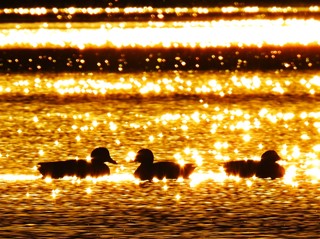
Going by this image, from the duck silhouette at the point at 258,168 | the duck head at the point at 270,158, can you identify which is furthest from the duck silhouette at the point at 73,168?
the duck head at the point at 270,158

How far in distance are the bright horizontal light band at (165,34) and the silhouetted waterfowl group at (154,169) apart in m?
42.2

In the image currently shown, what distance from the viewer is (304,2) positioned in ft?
412

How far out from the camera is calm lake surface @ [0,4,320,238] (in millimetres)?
15617

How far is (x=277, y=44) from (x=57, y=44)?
365 inches

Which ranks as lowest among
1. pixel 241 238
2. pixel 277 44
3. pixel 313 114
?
pixel 241 238

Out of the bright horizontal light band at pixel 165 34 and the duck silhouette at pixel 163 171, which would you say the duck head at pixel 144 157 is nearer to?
the duck silhouette at pixel 163 171

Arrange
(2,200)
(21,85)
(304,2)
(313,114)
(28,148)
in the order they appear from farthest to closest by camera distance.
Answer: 1. (304,2)
2. (21,85)
3. (313,114)
4. (28,148)
5. (2,200)

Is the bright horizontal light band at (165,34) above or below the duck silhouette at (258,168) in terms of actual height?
above

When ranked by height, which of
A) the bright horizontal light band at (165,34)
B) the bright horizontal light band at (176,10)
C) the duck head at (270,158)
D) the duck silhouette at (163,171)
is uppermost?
the bright horizontal light band at (176,10)

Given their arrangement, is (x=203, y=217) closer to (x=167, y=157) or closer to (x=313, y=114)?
(x=167, y=157)

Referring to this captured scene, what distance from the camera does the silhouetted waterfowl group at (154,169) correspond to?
18.5 m

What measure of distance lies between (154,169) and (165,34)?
181 feet

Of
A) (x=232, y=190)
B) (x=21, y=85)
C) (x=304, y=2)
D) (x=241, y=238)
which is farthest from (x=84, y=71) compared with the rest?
(x=304, y=2)

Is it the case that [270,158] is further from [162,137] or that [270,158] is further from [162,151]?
[162,137]
